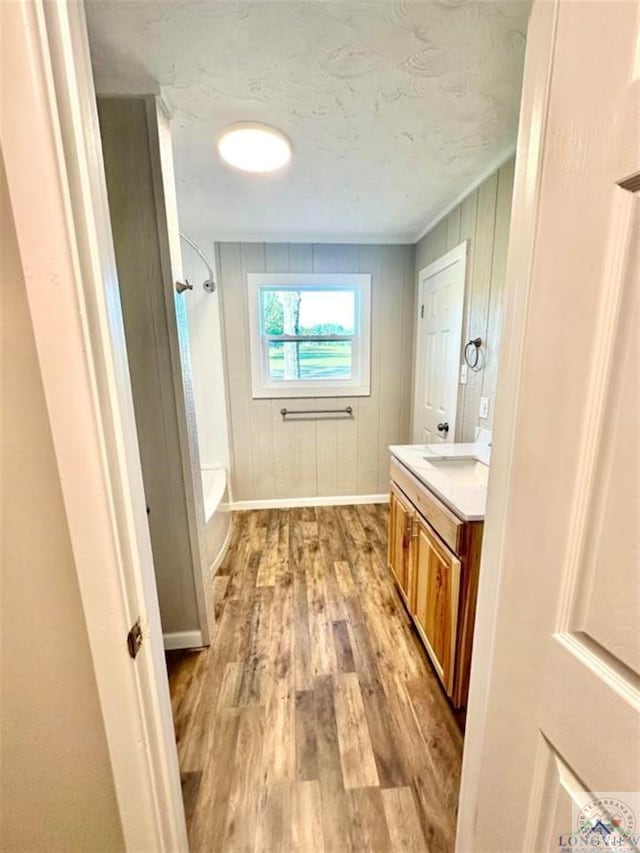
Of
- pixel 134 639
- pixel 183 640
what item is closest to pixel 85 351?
pixel 134 639

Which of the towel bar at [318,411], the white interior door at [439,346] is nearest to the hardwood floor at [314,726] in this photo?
the white interior door at [439,346]

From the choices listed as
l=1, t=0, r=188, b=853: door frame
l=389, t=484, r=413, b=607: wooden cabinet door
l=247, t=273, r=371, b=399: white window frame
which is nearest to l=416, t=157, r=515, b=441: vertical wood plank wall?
l=389, t=484, r=413, b=607: wooden cabinet door

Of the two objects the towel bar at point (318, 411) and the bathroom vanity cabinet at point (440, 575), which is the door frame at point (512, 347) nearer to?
the bathroom vanity cabinet at point (440, 575)

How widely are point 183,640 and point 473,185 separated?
298 cm

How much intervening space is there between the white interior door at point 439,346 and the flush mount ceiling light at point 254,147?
122 centimetres

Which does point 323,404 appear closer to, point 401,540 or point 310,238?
point 310,238

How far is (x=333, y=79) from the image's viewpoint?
47.9 inches

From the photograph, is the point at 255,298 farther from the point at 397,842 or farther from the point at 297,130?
the point at 397,842

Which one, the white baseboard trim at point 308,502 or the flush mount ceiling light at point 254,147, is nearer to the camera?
the flush mount ceiling light at point 254,147

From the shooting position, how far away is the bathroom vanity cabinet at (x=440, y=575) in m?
1.27

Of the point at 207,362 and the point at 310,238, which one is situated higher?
the point at 310,238

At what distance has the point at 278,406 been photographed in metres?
3.15

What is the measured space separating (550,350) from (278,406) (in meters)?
2.74

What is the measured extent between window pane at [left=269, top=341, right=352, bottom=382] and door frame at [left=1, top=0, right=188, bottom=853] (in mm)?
2501
